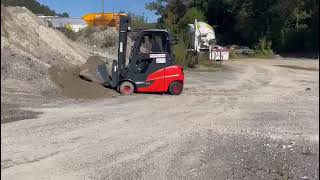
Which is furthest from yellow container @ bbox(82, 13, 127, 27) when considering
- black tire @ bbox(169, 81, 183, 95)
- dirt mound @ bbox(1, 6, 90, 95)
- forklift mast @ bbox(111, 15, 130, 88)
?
black tire @ bbox(169, 81, 183, 95)

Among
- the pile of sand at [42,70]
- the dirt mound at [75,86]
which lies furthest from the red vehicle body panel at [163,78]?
the pile of sand at [42,70]

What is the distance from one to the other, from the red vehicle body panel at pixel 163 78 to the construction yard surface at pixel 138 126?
57 cm

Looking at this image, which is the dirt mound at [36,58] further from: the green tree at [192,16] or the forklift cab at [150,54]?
the green tree at [192,16]

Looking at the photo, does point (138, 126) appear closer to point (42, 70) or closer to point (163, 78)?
point (163, 78)

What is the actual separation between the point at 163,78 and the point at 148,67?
673mm

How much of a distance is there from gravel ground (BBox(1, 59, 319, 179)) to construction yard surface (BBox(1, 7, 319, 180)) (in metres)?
0.02

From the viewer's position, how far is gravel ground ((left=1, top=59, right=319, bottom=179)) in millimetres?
8547

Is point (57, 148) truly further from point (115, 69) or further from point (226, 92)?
point (226, 92)

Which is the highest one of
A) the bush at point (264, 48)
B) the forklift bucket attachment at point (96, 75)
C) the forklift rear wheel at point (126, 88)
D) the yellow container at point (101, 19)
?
the yellow container at point (101, 19)

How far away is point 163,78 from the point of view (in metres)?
20.0

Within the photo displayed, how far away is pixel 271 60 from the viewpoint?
1722 inches

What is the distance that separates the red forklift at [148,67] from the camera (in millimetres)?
19531

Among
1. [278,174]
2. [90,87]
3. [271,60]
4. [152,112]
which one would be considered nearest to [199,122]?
[152,112]

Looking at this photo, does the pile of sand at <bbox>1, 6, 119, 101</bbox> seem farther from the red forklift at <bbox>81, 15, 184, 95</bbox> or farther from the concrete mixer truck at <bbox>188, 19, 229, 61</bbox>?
the concrete mixer truck at <bbox>188, 19, 229, 61</bbox>
